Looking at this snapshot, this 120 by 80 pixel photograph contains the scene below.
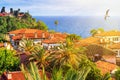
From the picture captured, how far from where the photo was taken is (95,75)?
49625 mm

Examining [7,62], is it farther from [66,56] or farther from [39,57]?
[66,56]

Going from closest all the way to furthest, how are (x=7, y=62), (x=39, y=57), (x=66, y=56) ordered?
(x=66, y=56)
(x=7, y=62)
(x=39, y=57)

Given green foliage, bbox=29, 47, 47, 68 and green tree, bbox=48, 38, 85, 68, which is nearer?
green tree, bbox=48, 38, 85, 68

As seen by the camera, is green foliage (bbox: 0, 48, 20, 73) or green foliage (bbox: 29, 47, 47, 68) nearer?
green foliage (bbox: 0, 48, 20, 73)

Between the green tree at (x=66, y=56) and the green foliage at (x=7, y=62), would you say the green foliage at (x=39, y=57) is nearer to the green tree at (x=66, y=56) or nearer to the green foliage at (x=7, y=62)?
the green tree at (x=66, y=56)

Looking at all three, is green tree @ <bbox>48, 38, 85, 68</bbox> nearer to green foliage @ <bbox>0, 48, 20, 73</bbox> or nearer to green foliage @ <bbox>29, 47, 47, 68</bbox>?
green foliage @ <bbox>29, 47, 47, 68</bbox>

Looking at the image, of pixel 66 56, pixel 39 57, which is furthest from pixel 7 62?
pixel 66 56

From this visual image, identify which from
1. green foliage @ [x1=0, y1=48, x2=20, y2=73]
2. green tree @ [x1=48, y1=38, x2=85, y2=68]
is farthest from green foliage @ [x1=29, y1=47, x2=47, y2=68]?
green foliage @ [x1=0, y1=48, x2=20, y2=73]

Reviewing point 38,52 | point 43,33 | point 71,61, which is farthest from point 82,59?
point 43,33

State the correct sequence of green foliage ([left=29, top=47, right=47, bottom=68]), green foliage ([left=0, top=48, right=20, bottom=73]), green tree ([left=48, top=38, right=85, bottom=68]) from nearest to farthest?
green tree ([left=48, top=38, right=85, bottom=68]), green foliage ([left=0, top=48, right=20, bottom=73]), green foliage ([left=29, top=47, right=47, bottom=68])

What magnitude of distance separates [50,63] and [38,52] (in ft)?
10.5

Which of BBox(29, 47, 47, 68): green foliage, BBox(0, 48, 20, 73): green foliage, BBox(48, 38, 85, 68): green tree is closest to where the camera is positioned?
BBox(48, 38, 85, 68): green tree

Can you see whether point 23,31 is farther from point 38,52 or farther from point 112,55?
point 38,52

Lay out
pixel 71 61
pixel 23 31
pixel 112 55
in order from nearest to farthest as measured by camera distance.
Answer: pixel 71 61, pixel 112 55, pixel 23 31
